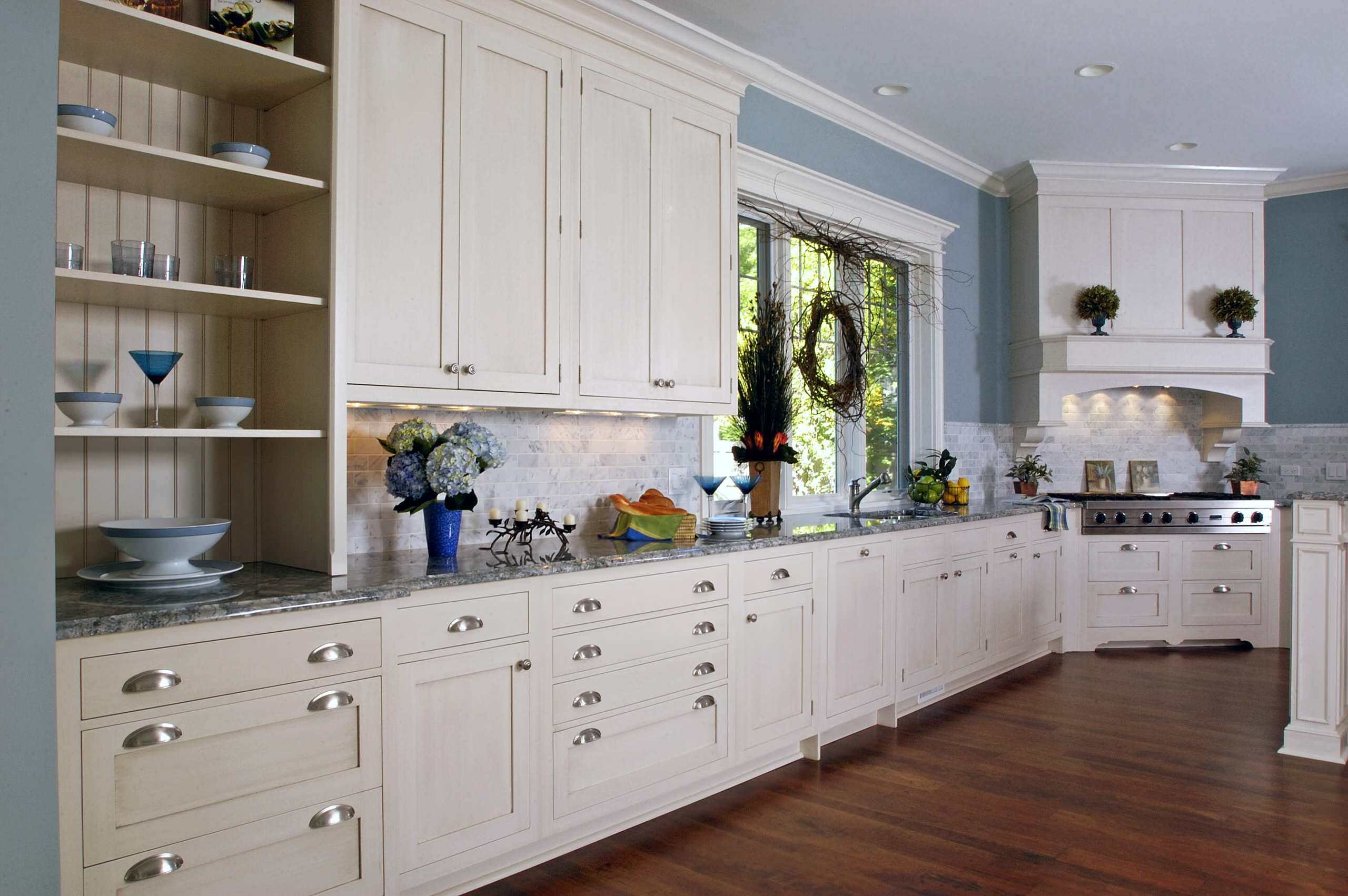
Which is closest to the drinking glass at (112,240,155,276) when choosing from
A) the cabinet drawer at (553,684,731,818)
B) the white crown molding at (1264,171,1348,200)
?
the cabinet drawer at (553,684,731,818)

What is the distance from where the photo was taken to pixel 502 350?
294 centimetres

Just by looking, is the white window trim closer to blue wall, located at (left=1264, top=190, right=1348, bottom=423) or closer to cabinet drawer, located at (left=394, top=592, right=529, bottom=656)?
cabinet drawer, located at (left=394, top=592, right=529, bottom=656)

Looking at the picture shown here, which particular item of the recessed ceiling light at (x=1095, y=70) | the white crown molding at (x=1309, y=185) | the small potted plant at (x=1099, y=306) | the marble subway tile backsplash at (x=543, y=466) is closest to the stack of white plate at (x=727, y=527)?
the marble subway tile backsplash at (x=543, y=466)

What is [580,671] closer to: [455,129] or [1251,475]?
[455,129]

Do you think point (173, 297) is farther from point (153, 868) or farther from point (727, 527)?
point (727, 527)

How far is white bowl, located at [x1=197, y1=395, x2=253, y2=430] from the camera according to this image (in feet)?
7.66

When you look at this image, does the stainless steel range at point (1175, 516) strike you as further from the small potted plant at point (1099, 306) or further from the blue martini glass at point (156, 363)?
the blue martini glass at point (156, 363)

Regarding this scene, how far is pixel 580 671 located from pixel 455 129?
1622 mm

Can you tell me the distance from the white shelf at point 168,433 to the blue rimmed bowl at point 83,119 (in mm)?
648

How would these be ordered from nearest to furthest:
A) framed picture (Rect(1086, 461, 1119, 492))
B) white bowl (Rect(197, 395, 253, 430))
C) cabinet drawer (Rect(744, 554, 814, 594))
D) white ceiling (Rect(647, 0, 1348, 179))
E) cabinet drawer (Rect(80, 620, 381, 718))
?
cabinet drawer (Rect(80, 620, 381, 718))
white bowl (Rect(197, 395, 253, 430))
cabinet drawer (Rect(744, 554, 814, 594))
white ceiling (Rect(647, 0, 1348, 179))
framed picture (Rect(1086, 461, 1119, 492))

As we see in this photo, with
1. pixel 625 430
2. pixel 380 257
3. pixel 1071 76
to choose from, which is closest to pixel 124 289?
pixel 380 257

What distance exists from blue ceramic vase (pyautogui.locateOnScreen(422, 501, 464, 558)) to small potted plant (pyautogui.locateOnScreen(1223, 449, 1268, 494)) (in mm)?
5296

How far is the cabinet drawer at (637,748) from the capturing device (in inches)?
108

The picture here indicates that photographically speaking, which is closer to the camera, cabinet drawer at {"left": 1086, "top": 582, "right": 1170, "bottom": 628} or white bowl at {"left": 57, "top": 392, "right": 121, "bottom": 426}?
white bowl at {"left": 57, "top": 392, "right": 121, "bottom": 426}
